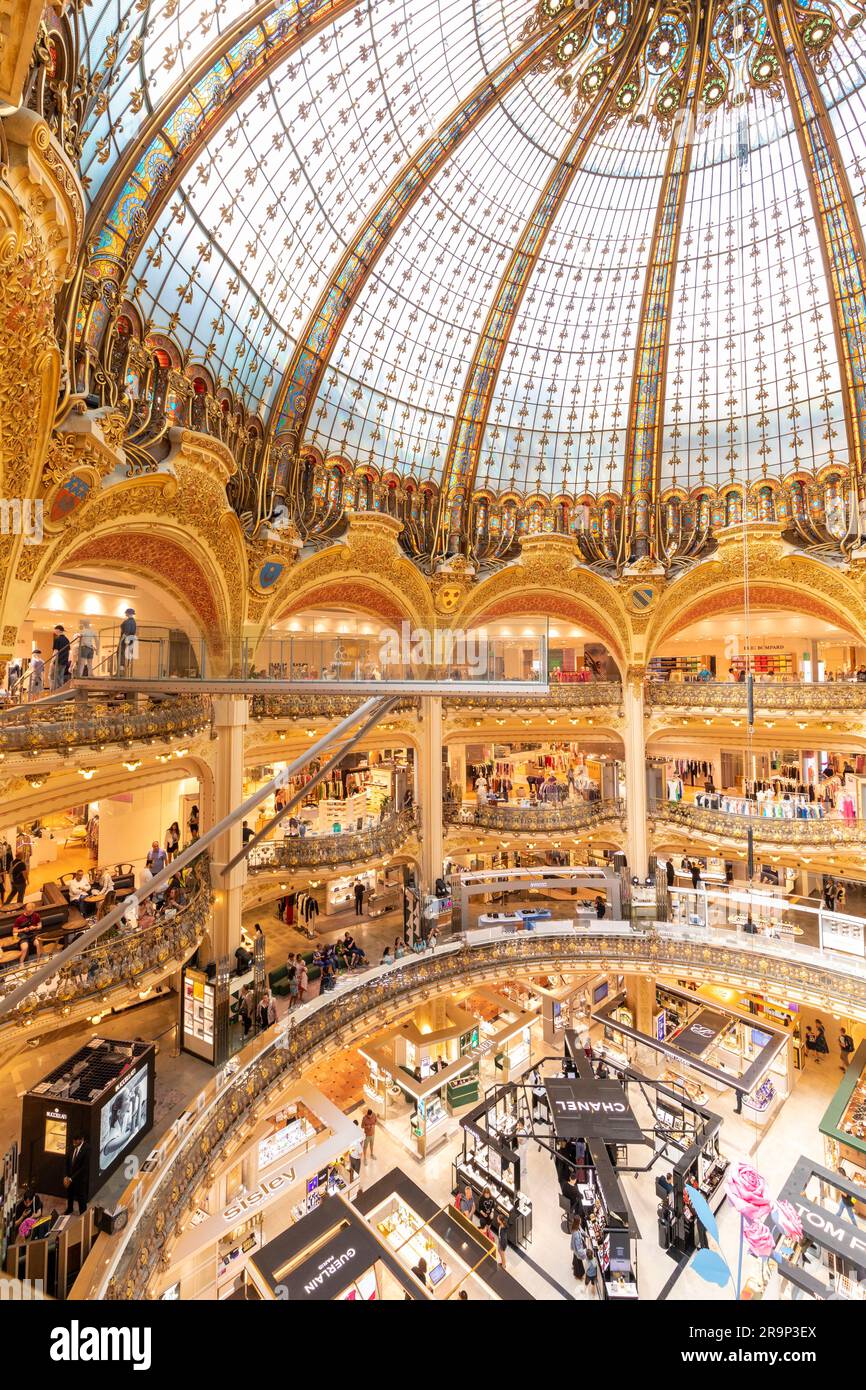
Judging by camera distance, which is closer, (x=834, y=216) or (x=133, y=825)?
(x=834, y=216)

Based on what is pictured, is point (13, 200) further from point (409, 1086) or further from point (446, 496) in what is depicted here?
point (409, 1086)

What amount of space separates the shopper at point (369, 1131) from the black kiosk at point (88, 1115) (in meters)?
10.8

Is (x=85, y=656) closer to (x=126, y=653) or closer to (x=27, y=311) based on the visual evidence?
(x=126, y=653)

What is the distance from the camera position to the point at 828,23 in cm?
1627

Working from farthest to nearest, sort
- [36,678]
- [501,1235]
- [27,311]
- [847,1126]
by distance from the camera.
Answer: [847,1126] → [501,1235] → [36,678] → [27,311]

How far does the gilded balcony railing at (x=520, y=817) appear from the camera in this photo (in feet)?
91.7

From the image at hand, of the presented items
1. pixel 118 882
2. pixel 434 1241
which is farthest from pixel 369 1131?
pixel 118 882

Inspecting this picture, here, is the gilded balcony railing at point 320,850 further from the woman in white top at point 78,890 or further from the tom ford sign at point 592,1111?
the tom ford sign at point 592,1111

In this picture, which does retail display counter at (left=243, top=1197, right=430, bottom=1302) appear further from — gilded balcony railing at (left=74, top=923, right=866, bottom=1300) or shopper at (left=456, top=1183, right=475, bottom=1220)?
shopper at (left=456, top=1183, right=475, bottom=1220)

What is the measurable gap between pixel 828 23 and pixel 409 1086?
108 ft

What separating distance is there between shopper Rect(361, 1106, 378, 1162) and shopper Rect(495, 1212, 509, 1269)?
16.0 ft

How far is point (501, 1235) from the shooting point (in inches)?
658

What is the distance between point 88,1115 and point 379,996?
11426 millimetres

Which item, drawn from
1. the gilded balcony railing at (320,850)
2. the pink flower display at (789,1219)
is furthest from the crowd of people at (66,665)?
the pink flower display at (789,1219)
